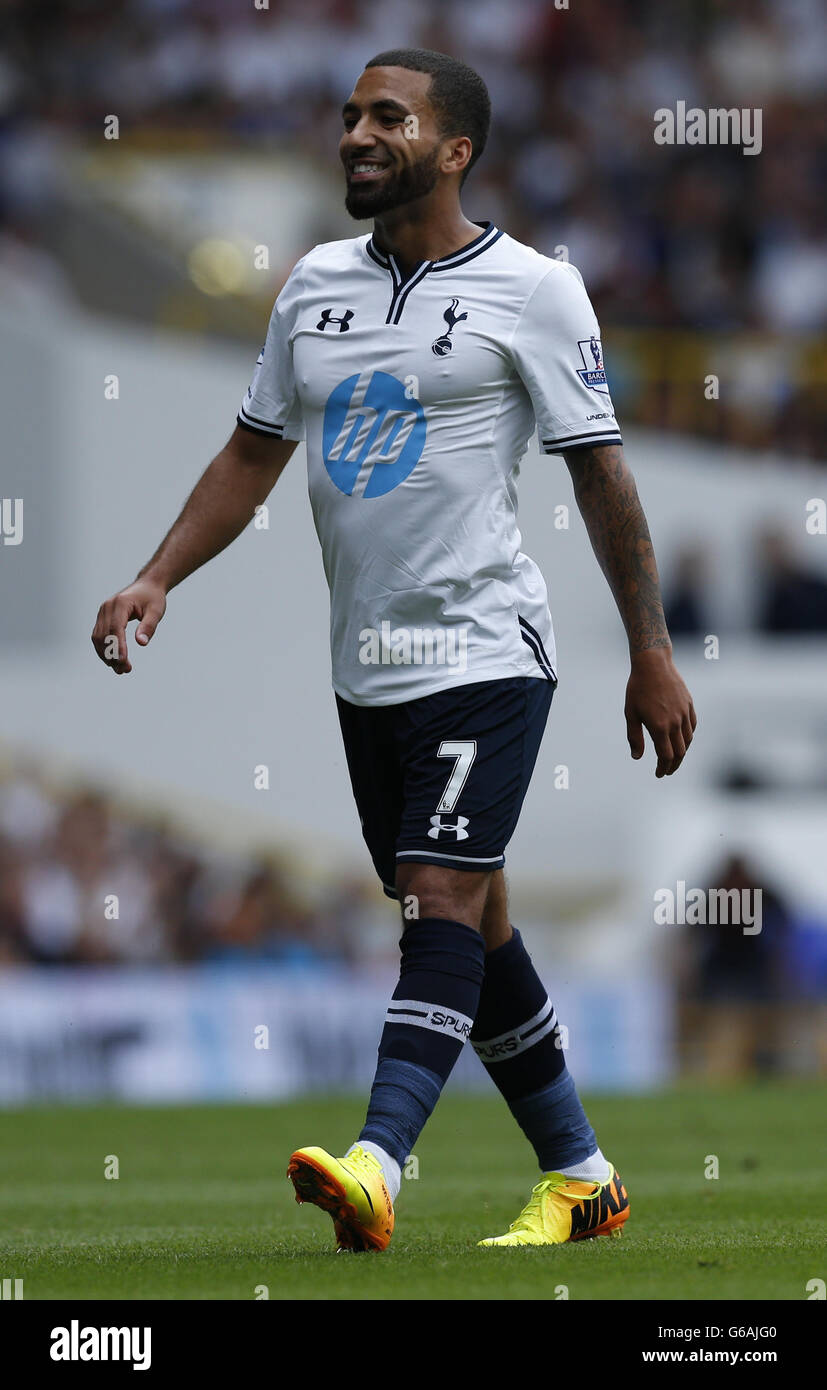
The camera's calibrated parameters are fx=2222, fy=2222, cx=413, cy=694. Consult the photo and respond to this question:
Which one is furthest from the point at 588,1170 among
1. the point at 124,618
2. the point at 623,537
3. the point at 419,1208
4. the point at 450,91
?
the point at 450,91

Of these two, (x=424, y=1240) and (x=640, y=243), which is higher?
(x=640, y=243)

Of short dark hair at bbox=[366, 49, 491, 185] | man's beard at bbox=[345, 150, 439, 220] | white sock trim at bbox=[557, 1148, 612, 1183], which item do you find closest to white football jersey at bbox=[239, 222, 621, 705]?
man's beard at bbox=[345, 150, 439, 220]

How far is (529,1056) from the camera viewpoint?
16.5 ft

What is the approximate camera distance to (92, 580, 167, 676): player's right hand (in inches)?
188

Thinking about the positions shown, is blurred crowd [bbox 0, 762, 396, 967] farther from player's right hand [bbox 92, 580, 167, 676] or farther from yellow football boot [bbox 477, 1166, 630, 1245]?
player's right hand [bbox 92, 580, 167, 676]

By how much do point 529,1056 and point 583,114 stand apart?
15.1m

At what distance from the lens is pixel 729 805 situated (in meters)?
15.4

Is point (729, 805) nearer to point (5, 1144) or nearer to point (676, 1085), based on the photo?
point (676, 1085)

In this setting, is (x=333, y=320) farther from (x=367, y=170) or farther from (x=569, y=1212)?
(x=569, y=1212)

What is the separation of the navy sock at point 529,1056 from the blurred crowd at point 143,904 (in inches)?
358

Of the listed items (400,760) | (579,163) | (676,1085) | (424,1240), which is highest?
(579,163)
